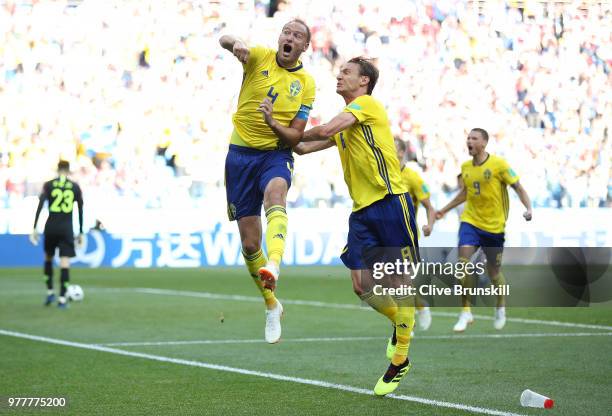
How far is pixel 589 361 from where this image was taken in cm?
887

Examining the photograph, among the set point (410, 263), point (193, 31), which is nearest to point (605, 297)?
point (410, 263)

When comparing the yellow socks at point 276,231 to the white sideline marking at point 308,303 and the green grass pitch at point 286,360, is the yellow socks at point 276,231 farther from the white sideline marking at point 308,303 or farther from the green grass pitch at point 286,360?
the white sideline marking at point 308,303

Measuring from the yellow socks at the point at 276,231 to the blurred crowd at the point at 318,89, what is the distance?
1812 centimetres

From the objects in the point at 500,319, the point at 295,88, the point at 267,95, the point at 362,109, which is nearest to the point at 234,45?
the point at 267,95

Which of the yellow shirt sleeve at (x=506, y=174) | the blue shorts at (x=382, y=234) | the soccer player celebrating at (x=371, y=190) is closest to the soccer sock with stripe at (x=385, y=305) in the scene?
the soccer player celebrating at (x=371, y=190)

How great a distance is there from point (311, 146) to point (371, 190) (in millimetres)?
722

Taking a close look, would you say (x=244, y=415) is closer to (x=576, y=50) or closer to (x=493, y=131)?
(x=493, y=131)

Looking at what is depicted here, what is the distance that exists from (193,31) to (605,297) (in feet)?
48.9

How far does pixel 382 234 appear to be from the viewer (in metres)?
7.66

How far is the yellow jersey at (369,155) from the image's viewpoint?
24.7 ft

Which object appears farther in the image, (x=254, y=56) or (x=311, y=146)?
(x=311, y=146)

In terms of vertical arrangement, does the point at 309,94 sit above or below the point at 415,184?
above

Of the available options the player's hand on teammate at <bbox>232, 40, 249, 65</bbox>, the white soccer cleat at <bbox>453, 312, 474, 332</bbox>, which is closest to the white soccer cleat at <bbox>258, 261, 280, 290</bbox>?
the player's hand on teammate at <bbox>232, 40, 249, 65</bbox>

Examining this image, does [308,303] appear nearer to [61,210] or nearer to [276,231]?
[61,210]
